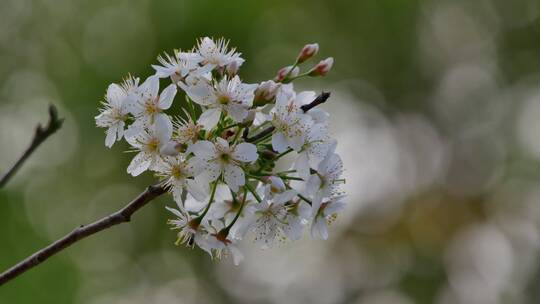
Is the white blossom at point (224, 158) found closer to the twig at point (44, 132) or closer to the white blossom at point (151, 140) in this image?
the white blossom at point (151, 140)

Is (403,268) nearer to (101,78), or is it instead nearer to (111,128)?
(101,78)

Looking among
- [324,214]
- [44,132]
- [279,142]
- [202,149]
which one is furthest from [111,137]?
[44,132]

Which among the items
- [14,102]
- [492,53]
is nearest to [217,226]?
[14,102]

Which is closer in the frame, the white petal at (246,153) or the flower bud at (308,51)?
the white petal at (246,153)

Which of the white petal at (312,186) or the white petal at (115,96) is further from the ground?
the white petal at (115,96)

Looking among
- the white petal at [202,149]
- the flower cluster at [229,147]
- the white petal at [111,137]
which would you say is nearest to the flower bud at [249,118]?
the flower cluster at [229,147]

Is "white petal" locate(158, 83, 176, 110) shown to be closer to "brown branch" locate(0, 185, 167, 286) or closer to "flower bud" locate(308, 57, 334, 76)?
"brown branch" locate(0, 185, 167, 286)

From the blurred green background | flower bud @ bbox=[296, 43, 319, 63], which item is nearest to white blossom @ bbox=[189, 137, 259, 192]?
flower bud @ bbox=[296, 43, 319, 63]
